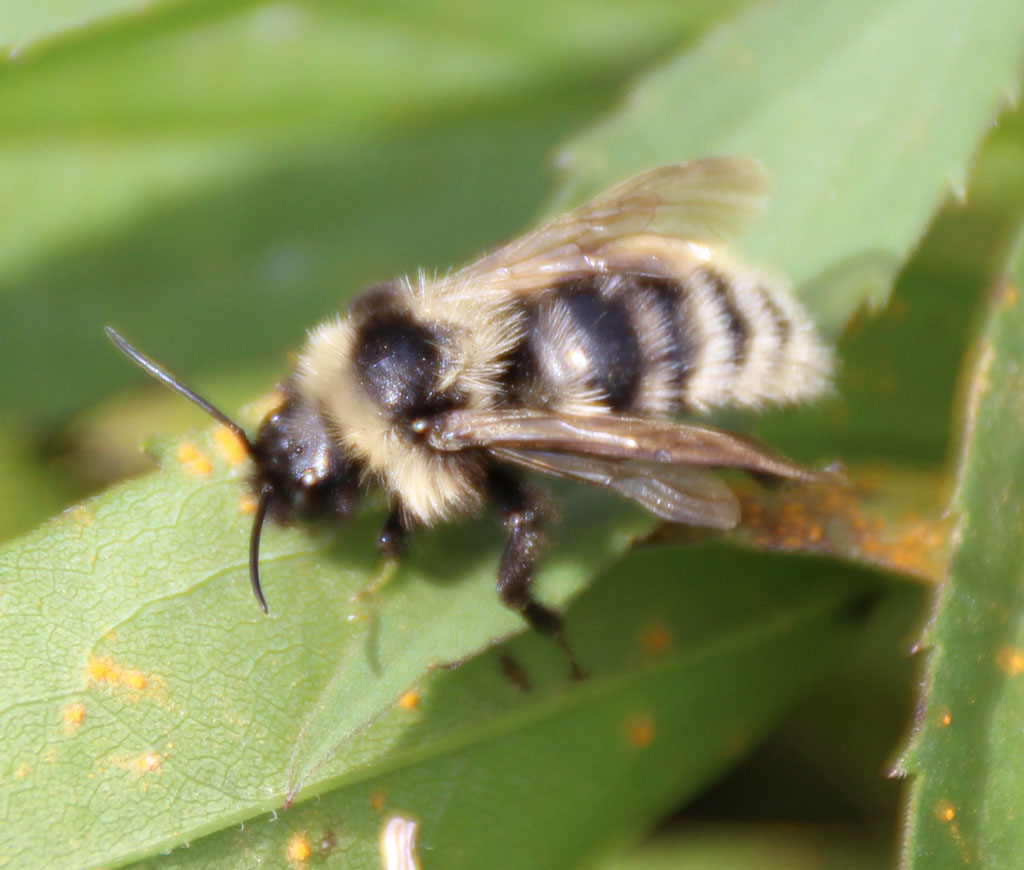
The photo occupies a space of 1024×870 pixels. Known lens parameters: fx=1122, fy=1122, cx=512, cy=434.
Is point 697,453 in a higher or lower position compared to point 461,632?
higher

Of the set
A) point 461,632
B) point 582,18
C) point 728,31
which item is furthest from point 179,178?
point 461,632

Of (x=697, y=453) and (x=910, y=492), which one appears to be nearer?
(x=697, y=453)

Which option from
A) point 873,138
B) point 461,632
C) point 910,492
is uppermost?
point 873,138

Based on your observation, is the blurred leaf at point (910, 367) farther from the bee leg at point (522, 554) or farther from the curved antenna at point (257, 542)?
the curved antenna at point (257, 542)

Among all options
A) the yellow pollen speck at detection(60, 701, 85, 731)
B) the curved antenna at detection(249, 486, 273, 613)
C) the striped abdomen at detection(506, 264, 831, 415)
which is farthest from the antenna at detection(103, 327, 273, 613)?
the striped abdomen at detection(506, 264, 831, 415)

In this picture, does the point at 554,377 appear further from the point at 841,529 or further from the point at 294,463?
the point at 841,529

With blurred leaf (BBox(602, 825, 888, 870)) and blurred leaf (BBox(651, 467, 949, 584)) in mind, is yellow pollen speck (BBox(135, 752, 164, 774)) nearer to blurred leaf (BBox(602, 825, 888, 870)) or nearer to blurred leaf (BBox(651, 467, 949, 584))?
blurred leaf (BBox(651, 467, 949, 584))

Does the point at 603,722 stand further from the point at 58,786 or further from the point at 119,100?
the point at 119,100
